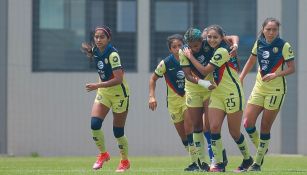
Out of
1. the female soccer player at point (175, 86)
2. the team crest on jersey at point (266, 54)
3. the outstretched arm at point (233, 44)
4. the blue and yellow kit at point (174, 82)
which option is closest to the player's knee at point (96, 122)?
the female soccer player at point (175, 86)

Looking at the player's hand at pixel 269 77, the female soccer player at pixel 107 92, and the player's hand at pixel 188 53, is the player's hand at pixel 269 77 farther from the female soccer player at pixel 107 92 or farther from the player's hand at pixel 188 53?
the female soccer player at pixel 107 92

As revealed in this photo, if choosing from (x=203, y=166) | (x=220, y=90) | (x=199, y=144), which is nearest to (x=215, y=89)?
(x=220, y=90)

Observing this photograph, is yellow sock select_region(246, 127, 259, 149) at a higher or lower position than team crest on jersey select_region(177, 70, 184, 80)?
lower

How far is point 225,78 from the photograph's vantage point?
13.7 meters

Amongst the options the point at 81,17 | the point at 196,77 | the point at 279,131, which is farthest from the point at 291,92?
the point at 196,77

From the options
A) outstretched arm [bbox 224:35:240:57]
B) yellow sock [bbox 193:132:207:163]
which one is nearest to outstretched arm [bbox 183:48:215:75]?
outstretched arm [bbox 224:35:240:57]

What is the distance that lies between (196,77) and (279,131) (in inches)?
685

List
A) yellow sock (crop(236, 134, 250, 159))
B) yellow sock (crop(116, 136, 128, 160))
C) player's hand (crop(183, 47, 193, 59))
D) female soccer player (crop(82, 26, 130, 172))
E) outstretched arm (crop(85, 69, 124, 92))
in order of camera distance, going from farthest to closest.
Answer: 1. yellow sock (crop(116, 136, 128, 160))
2. female soccer player (crop(82, 26, 130, 172))
3. outstretched arm (crop(85, 69, 124, 92))
4. yellow sock (crop(236, 134, 250, 159))
5. player's hand (crop(183, 47, 193, 59))

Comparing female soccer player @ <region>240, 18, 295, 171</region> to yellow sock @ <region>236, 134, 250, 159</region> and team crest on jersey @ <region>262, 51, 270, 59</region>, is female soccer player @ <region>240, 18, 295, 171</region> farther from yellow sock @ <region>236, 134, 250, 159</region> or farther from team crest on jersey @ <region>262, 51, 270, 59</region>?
yellow sock @ <region>236, 134, 250, 159</region>

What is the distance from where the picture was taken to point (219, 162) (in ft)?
45.0

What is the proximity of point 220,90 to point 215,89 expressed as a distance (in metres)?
0.08

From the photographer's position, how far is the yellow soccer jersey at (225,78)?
44.5 ft

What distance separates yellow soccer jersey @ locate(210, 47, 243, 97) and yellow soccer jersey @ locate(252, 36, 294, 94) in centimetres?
58

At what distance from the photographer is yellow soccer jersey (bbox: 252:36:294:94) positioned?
1402cm
